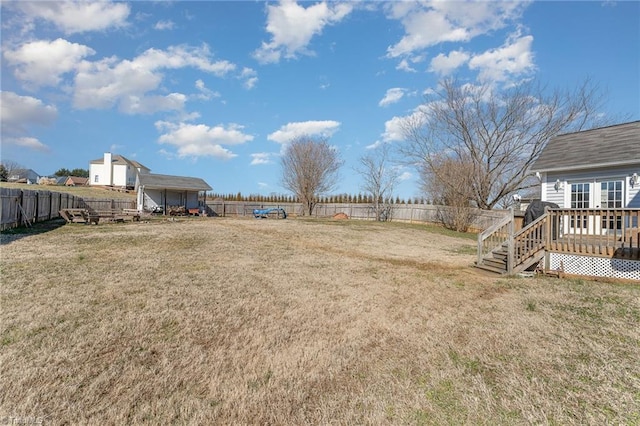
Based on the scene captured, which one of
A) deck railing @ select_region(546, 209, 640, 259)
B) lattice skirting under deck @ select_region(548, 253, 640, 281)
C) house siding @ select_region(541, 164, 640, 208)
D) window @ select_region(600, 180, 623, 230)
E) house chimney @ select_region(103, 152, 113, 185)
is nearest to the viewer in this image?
deck railing @ select_region(546, 209, 640, 259)

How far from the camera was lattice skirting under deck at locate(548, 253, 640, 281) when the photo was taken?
7.25 metres

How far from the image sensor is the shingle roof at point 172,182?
28.1 meters

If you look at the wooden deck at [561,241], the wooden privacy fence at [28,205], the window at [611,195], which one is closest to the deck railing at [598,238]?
the wooden deck at [561,241]

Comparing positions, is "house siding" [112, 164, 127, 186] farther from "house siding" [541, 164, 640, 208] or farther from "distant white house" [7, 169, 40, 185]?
"house siding" [541, 164, 640, 208]

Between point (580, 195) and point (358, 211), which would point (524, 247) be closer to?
point (580, 195)

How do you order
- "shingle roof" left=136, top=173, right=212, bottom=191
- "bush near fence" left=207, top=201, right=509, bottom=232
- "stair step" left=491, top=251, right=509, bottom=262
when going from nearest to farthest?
"stair step" left=491, top=251, right=509, bottom=262 → "bush near fence" left=207, top=201, right=509, bottom=232 → "shingle roof" left=136, top=173, right=212, bottom=191

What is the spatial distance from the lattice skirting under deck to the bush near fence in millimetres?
14542

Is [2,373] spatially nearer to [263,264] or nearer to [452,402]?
[452,402]

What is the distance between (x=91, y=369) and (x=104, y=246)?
7.85m

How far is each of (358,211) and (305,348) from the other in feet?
99.9

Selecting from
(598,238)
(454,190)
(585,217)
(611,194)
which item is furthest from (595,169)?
(454,190)

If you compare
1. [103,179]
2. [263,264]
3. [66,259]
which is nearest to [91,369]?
[263,264]

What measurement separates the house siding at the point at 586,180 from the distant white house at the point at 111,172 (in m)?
46.2

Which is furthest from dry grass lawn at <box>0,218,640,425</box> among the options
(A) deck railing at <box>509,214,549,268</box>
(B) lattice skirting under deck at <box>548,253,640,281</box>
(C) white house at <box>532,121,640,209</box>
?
(C) white house at <box>532,121,640,209</box>
